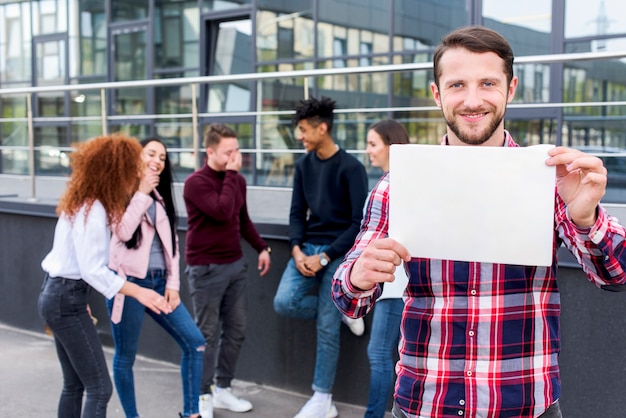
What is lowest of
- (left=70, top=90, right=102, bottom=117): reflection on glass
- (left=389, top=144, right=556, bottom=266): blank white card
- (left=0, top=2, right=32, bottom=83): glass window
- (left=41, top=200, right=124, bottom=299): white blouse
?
(left=41, top=200, right=124, bottom=299): white blouse

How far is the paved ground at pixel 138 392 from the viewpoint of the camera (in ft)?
17.0

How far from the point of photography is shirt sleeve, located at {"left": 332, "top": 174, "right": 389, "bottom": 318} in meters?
2.08

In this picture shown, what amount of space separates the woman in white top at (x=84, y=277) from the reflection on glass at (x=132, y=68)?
9659 millimetres

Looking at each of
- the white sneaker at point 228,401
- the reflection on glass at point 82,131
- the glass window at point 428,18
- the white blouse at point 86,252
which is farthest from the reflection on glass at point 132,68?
the white blouse at point 86,252

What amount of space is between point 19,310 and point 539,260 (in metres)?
6.73

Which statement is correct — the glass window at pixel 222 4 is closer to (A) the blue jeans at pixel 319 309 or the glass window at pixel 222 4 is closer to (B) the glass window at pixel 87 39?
(B) the glass window at pixel 87 39

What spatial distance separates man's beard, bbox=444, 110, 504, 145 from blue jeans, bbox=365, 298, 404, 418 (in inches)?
92.8

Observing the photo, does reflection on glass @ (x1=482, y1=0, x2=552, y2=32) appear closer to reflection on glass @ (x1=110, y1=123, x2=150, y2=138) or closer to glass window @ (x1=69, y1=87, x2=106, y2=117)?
reflection on glass @ (x1=110, y1=123, x2=150, y2=138)

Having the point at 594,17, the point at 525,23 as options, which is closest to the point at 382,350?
the point at 594,17

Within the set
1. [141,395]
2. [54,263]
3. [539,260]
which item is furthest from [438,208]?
[141,395]

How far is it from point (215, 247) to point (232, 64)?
24.7ft

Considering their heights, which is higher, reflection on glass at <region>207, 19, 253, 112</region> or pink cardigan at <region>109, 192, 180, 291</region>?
reflection on glass at <region>207, 19, 253, 112</region>

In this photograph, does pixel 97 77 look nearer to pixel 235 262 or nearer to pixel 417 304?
pixel 235 262

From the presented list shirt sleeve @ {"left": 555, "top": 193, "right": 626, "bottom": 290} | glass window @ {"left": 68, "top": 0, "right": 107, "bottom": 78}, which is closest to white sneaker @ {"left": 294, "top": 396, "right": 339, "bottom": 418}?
shirt sleeve @ {"left": 555, "top": 193, "right": 626, "bottom": 290}
